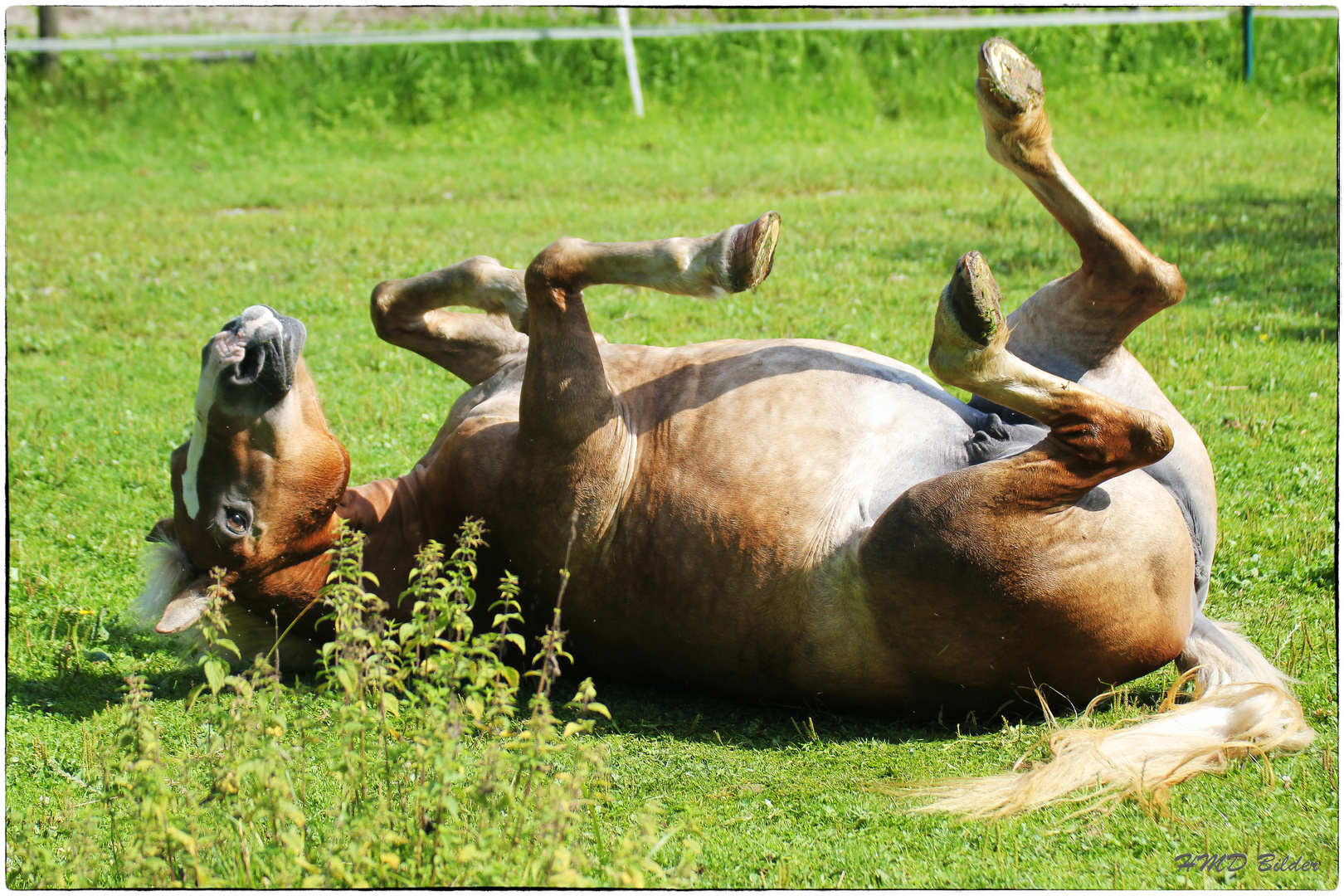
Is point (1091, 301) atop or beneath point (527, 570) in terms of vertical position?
atop

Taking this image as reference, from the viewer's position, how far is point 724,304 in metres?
7.61

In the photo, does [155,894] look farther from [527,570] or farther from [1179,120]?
[1179,120]

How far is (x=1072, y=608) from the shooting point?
322 cm

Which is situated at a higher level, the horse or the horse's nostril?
the horse's nostril

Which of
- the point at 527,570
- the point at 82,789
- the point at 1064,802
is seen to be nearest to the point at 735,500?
the point at 527,570

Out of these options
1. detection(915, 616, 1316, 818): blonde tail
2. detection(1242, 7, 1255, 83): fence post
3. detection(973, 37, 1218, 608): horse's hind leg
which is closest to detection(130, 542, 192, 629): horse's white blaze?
detection(915, 616, 1316, 818): blonde tail

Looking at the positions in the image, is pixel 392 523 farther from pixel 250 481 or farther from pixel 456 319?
pixel 456 319

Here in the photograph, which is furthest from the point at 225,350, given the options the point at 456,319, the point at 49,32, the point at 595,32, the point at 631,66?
the point at 49,32

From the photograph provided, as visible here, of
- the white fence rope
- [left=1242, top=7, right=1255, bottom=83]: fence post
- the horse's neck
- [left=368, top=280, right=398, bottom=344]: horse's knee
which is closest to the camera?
the horse's neck

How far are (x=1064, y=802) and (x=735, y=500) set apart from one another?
4.06ft

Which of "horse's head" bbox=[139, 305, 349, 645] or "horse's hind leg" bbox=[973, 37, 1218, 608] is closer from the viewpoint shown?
→ "horse's head" bbox=[139, 305, 349, 645]

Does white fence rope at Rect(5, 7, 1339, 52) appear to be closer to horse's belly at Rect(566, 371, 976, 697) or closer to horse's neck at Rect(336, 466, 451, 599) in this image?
horse's neck at Rect(336, 466, 451, 599)

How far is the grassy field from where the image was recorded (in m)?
3.09

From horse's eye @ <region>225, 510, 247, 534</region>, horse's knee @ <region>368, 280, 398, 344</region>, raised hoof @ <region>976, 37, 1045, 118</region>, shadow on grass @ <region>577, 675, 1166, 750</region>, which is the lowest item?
shadow on grass @ <region>577, 675, 1166, 750</region>
